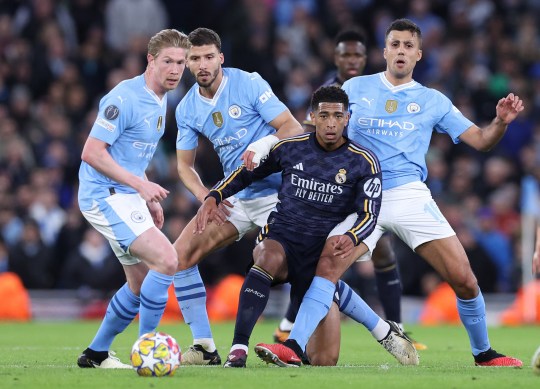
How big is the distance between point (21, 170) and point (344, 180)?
31.5 ft

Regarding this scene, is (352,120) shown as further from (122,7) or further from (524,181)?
(122,7)

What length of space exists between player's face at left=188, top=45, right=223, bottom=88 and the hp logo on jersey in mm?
1594

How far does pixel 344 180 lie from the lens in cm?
848

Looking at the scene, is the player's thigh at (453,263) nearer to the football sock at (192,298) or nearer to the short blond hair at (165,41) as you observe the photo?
the football sock at (192,298)

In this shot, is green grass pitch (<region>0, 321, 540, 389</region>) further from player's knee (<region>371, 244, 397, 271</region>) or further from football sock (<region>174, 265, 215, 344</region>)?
player's knee (<region>371, 244, 397, 271</region>)

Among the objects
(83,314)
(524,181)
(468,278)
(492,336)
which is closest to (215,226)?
(468,278)

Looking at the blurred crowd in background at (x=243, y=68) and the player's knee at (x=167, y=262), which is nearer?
the player's knee at (x=167, y=262)

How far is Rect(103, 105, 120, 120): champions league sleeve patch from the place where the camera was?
27.2 ft

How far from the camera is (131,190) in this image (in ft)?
28.1

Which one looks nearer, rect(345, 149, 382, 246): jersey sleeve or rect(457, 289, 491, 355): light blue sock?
rect(345, 149, 382, 246): jersey sleeve

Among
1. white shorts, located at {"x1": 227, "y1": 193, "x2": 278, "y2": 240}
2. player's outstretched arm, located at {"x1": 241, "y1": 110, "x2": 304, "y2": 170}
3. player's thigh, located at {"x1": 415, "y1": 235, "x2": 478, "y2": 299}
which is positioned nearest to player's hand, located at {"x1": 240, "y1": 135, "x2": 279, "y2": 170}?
player's outstretched arm, located at {"x1": 241, "y1": 110, "x2": 304, "y2": 170}

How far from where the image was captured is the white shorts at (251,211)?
924cm

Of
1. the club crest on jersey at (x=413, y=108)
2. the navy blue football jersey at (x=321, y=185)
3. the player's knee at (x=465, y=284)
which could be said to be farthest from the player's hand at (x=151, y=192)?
the player's knee at (x=465, y=284)

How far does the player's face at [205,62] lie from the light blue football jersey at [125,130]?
0.52 metres
